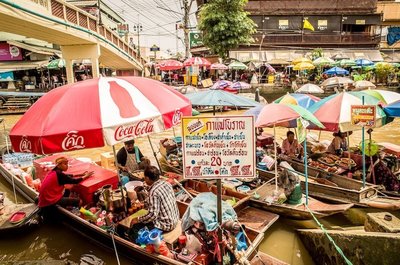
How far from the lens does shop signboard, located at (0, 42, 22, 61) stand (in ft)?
86.5

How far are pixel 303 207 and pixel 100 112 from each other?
477 centimetres

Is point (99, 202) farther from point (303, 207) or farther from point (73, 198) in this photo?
point (303, 207)

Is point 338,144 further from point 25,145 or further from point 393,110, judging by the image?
point 25,145

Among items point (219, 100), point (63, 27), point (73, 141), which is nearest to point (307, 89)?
point (219, 100)

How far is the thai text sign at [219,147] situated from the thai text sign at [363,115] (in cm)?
425

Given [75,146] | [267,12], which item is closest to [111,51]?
[267,12]

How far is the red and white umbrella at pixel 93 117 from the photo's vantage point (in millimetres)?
3678

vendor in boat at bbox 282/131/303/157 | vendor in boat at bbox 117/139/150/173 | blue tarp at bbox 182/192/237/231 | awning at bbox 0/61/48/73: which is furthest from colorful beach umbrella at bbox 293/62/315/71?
awning at bbox 0/61/48/73

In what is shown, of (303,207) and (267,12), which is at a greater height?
(267,12)

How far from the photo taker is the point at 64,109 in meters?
3.90

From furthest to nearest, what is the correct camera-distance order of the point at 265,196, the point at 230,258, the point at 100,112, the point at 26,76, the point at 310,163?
1. the point at 26,76
2. the point at 310,163
3. the point at 265,196
4. the point at 230,258
5. the point at 100,112

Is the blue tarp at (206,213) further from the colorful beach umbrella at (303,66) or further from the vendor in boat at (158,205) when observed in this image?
the colorful beach umbrella at (303,66)

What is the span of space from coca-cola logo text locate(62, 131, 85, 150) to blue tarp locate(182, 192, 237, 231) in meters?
1.68

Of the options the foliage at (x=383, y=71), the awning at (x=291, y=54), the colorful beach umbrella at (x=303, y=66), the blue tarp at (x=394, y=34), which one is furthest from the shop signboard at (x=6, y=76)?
the blue tarp at (x=394, y=34)
